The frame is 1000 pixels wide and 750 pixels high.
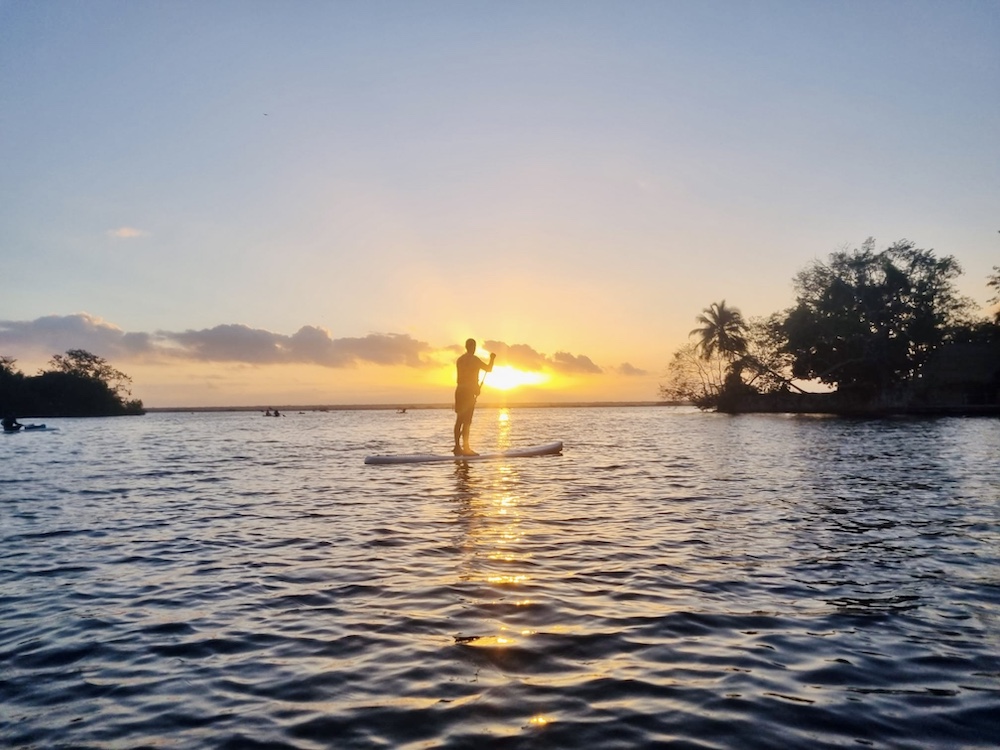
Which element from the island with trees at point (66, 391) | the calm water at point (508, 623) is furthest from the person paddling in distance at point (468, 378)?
the island with trees at point (66, 391)

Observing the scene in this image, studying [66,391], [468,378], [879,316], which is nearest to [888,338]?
[879,316]

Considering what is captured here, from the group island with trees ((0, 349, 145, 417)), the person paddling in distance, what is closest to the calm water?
the person paddling in distance

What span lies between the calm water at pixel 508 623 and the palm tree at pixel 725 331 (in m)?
70.9

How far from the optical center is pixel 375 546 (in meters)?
9.21

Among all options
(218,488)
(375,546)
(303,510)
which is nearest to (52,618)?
(375,546)

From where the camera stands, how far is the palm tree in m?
81.3

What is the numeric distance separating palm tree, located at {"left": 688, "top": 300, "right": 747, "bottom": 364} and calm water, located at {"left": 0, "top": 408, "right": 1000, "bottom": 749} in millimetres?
70890

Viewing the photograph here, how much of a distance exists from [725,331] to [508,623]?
3191 inches

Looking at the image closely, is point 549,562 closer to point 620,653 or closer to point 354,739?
point 620,653

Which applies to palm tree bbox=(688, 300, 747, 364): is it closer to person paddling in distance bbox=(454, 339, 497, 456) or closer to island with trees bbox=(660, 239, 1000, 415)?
island with trees bbox=(660, 239, 1000, 415)

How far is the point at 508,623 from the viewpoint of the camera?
5.85m

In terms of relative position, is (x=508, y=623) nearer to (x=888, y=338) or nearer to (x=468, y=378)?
(x=468, y=378)

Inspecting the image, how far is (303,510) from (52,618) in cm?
631

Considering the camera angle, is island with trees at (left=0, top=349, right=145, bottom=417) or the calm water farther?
island with trees at (left=0, top=349, right=145, bottom=417)
